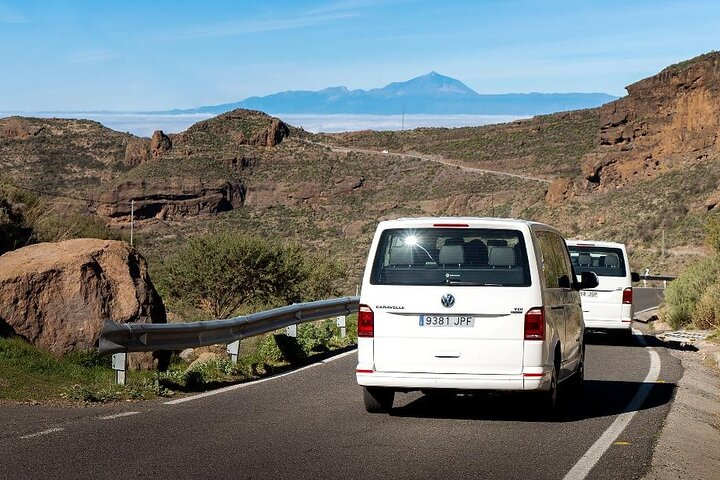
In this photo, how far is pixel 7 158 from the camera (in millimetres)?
113125

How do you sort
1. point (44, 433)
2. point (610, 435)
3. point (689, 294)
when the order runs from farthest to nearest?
point (689, 294), point (610, 435), point (44, 433)

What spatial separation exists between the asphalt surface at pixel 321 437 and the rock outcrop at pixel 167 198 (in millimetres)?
93556

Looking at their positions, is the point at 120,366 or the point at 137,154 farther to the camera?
the point at 137,154

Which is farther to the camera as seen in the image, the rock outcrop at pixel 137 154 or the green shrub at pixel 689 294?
the rock outcrop at pixel 137 154

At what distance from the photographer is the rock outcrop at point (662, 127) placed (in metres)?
82.6

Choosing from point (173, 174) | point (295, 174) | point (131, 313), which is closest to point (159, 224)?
point (173, 174)

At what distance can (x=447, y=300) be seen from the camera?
1023 cm

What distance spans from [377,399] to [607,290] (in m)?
11.3

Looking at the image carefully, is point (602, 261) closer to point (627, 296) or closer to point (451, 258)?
point (627, 296)

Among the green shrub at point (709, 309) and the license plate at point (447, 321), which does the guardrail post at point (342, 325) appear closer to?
the green shrub at point (709, 309)

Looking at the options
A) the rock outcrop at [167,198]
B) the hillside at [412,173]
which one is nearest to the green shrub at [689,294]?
the hillside at [412,173]

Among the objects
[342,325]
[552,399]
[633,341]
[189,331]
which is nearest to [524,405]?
[552,399]

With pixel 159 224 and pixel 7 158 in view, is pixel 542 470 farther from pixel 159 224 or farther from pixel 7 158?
pixel 7 158

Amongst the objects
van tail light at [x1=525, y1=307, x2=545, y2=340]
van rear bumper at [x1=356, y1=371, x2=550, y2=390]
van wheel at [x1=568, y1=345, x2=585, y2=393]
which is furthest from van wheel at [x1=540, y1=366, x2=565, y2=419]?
van wheel at [x1=568, y1=345, x2=585, y2=393]
